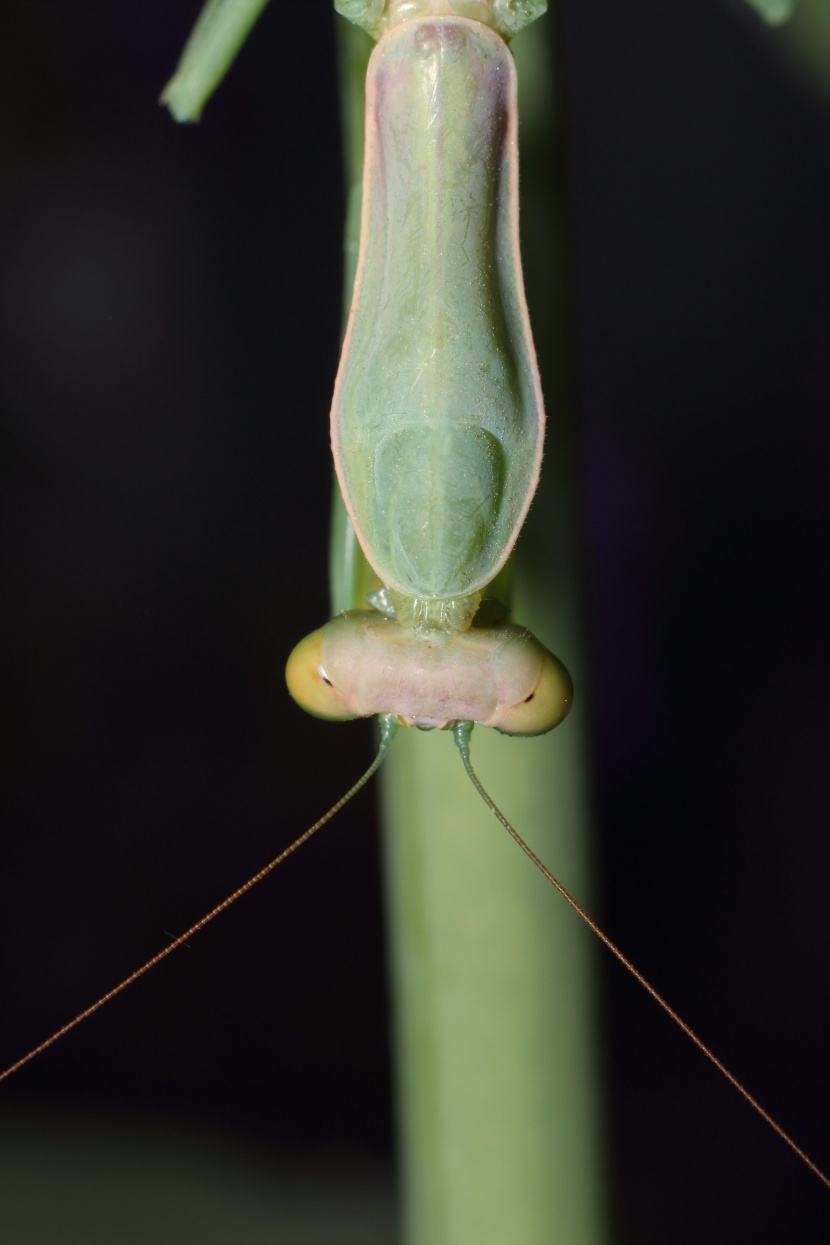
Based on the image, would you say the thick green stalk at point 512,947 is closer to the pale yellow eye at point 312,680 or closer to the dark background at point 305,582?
the pale yellow eye at point 312,680

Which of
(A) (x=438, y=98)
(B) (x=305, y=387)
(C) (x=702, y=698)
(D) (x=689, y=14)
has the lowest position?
(A) (x=438, y=98)

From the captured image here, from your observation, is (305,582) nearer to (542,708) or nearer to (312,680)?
(312,680)

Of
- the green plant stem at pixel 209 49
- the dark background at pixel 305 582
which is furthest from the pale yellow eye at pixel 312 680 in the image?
the dark background at pixel 305 582

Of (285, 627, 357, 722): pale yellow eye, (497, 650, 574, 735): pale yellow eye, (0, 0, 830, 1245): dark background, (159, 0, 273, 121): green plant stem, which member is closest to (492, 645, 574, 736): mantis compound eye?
(497, 650, 574, 735): pale yellow eye

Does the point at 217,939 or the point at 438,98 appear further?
the point at 217,939

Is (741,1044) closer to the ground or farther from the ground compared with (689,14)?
closer to the ground

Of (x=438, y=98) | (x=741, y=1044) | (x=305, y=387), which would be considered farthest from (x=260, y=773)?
(x=438, y=98)

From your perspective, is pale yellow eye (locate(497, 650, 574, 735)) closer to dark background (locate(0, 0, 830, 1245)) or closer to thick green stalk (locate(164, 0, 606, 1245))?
thick green stalk (locate(164, 0, 606, 1245))

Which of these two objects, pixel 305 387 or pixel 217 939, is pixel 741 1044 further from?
pixel 305 387
